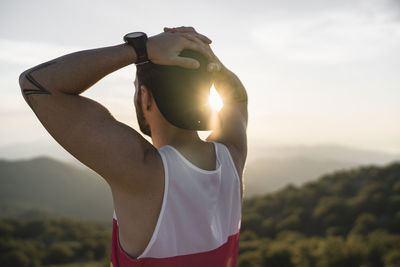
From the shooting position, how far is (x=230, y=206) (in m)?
2.19

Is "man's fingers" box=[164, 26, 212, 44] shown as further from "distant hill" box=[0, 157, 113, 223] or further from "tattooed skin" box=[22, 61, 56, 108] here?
"distant hill" box=[0, 157, 113, 223]

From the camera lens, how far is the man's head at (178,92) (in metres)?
1.98

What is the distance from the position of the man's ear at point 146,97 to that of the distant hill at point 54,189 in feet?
238

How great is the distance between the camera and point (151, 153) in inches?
70.1

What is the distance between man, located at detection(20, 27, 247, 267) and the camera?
65.0 inches

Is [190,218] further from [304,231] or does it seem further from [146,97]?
[304,231]

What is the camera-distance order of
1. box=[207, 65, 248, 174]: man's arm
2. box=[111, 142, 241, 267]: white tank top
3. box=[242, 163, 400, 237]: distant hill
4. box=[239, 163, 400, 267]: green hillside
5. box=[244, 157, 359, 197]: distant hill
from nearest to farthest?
box=[111, 142, 241, 267]: white tank top < box=[207, 65, 248, 174]: man's arm < box=[239, 163, 400, 267]: green hillside < box=[242, 163, 400, 237]: distant hill < box=[244, 157, 359, 197]: distant hill

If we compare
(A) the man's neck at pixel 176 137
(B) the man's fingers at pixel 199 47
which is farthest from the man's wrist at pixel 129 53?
(A) the man's neck at pixel 176 137

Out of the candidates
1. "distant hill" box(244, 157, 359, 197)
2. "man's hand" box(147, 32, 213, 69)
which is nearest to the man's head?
"man's hand" box(147, 32, 213, 69)

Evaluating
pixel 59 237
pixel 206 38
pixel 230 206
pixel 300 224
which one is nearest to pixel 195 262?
pixel 230 206

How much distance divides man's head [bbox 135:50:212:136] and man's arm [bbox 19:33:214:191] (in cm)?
29

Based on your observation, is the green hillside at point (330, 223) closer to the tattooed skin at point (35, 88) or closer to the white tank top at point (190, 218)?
the white tank top at point (190, 218)

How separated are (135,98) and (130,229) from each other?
892 mm

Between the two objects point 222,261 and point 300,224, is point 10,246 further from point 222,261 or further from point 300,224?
point 222,261
